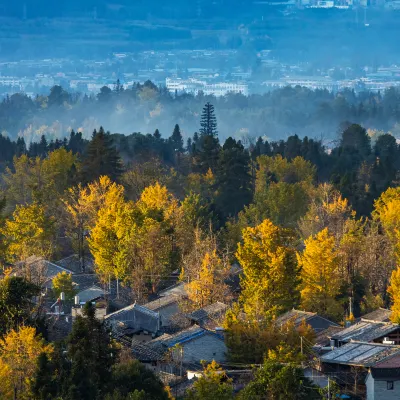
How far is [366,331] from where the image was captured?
43.5 meters

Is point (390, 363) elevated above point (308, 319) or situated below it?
above

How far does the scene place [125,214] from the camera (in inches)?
2216

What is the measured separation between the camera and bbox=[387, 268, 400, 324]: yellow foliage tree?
44.9m

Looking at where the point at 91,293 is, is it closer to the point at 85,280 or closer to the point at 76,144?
the point at 85,280

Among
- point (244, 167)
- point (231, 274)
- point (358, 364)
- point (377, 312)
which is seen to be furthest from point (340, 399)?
point (244, 167)

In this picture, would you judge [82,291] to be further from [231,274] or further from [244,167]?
[244,167]

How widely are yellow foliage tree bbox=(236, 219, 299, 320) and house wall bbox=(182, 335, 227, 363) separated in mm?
3500

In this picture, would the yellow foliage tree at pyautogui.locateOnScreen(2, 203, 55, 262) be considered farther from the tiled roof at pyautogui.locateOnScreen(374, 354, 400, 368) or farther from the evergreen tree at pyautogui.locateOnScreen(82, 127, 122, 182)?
the tiled roof at pyautogui.locateOnScreen(374, 354, 400, 368)

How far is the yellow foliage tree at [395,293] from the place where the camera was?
147 feet

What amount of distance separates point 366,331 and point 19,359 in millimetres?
10945

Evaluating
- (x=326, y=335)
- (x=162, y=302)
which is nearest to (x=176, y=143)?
(x=162, y=302)

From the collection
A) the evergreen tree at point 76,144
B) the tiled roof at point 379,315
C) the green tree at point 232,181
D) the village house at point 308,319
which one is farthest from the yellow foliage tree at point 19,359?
the evergreen tree at point 76,144

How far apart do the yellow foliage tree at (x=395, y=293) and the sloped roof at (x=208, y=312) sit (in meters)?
5.14

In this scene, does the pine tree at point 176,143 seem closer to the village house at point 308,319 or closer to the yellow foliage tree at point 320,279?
the yellow foliage tree at point 320,279
